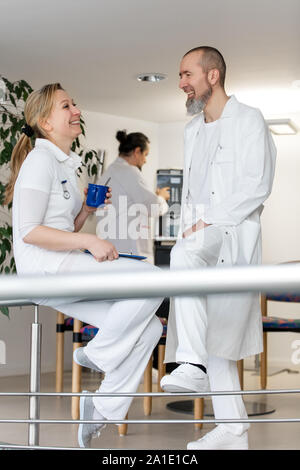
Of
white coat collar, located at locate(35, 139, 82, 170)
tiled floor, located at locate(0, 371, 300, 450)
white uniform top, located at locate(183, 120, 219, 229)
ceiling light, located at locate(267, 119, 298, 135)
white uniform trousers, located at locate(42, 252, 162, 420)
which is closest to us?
white uniform trousers, located at locate(42, 252, 162, 420)

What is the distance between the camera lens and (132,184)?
6.07m

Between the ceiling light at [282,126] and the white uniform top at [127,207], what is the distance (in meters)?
1.20

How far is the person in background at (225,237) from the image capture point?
8.62ft

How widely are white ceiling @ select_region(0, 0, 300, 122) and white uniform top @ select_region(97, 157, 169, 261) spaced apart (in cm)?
83

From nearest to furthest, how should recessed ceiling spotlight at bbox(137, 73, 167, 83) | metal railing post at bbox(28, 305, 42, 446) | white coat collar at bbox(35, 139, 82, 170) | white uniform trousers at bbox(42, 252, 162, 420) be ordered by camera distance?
white uniform trousers at bbox(42, 252, 162, 420), metal railing post at bbox(28, 305, 42, 446), white coat collar at bbox(35, 139, 82, 170), recessed ceiling spotlight at bbox(137, 73, 167, 83)

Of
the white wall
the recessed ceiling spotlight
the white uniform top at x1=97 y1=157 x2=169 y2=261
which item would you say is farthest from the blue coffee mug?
the white wall

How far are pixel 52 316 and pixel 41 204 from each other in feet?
16.2

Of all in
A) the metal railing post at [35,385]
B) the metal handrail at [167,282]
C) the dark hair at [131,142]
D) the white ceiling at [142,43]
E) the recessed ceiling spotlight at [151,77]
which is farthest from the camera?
the recessed ceiling spotlight at [151,77]

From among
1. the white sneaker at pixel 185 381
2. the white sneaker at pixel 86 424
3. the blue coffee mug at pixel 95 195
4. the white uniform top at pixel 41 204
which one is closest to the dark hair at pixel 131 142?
the blue coffee mug at pixel 95 195

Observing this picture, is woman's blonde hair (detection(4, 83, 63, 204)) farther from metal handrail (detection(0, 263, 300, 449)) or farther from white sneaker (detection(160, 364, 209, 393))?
metal handrail (detection(0, 263, 300, 449))

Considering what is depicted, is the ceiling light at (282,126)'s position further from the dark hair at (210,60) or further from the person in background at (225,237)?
the person in background at (225,237)

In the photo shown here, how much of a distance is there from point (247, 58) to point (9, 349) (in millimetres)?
3234

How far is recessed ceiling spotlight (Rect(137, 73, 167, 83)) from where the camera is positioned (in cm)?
617

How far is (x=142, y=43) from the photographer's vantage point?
17.5 feet
